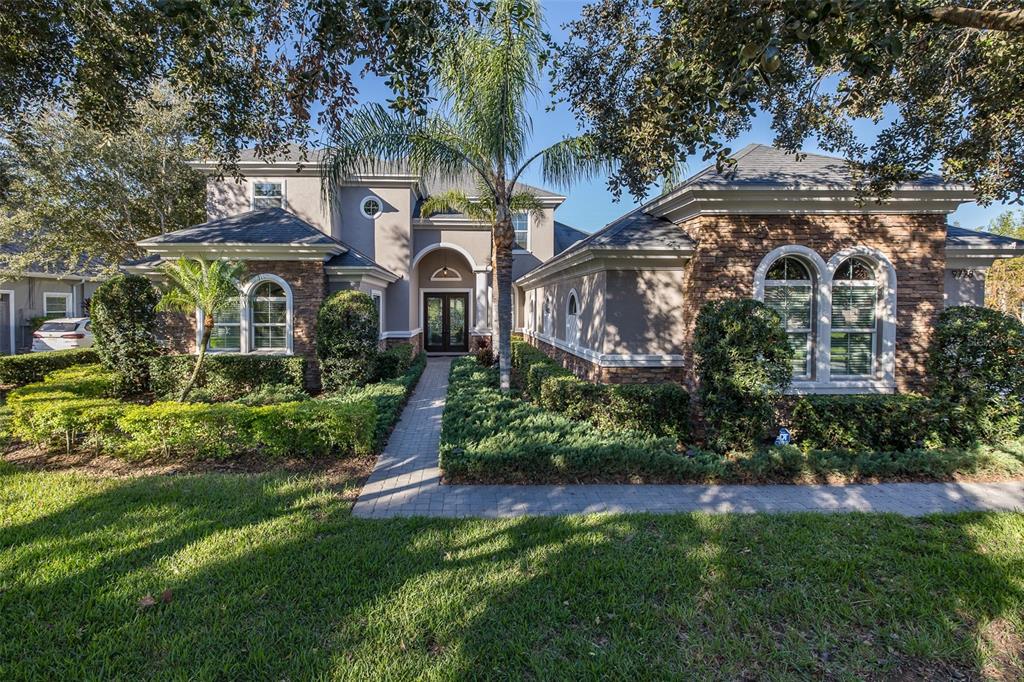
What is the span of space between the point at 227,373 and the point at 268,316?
181 cm

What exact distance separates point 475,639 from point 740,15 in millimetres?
6414

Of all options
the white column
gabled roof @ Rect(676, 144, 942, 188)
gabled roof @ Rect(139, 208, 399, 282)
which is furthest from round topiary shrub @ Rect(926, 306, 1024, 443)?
the white column

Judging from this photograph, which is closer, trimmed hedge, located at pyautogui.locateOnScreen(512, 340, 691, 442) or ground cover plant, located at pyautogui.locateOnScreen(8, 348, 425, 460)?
ground cover plant, located at pyautogui.locateOnScreen(8, 348, 425, 460)

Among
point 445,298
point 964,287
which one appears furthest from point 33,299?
point 964,287

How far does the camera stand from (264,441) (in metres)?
6.77

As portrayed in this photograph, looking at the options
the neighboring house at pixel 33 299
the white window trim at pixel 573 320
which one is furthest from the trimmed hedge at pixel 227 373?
the neighboring house at pixel 33 299

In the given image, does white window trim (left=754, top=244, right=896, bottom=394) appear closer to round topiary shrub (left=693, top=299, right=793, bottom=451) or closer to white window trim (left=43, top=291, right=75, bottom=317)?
round topiary shrub (left=693, top=299, right=793, bottom=451)

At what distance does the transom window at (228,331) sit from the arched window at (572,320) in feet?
28.6

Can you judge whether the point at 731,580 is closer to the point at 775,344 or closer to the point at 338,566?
the point at 338,566

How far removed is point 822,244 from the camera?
26.0 ft

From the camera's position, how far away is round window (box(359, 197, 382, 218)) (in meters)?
17.6

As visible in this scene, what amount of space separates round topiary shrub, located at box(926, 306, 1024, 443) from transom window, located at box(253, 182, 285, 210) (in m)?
18.7

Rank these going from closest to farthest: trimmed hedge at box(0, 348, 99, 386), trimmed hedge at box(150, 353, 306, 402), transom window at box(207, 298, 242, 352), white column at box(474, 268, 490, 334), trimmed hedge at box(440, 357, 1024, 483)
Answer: trimmed hedge at box(440, 357, 1024, 483), trimmed hedge at box(150, 353, 306, 402), transom window at box(207, 298, 242, 352), trimmed hedge at box(0, 348, 99, 386), white column at box(474, 268, 490, 334)

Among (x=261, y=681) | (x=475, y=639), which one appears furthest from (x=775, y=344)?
(x=261, y=681)
